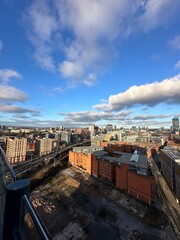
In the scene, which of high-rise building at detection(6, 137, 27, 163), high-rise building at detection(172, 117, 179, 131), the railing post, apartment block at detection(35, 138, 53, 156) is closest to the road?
the railing post

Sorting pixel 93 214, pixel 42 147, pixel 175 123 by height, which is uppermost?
pixel 175 123

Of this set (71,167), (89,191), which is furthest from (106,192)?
→ (71,167)

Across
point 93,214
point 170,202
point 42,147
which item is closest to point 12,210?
point 93,214

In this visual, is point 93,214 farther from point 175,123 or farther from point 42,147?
point 175,123

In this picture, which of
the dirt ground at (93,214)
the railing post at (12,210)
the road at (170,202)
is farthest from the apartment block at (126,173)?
the railing post at (12,210)

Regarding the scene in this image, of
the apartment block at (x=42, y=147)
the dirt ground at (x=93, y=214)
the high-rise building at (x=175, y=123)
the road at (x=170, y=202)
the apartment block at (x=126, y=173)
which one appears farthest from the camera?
the high-rise building at (x=175, y=123)

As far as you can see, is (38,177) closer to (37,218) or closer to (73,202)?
(73,202)

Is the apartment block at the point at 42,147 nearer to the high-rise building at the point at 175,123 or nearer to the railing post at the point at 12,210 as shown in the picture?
the railing post at the point at 12,210
